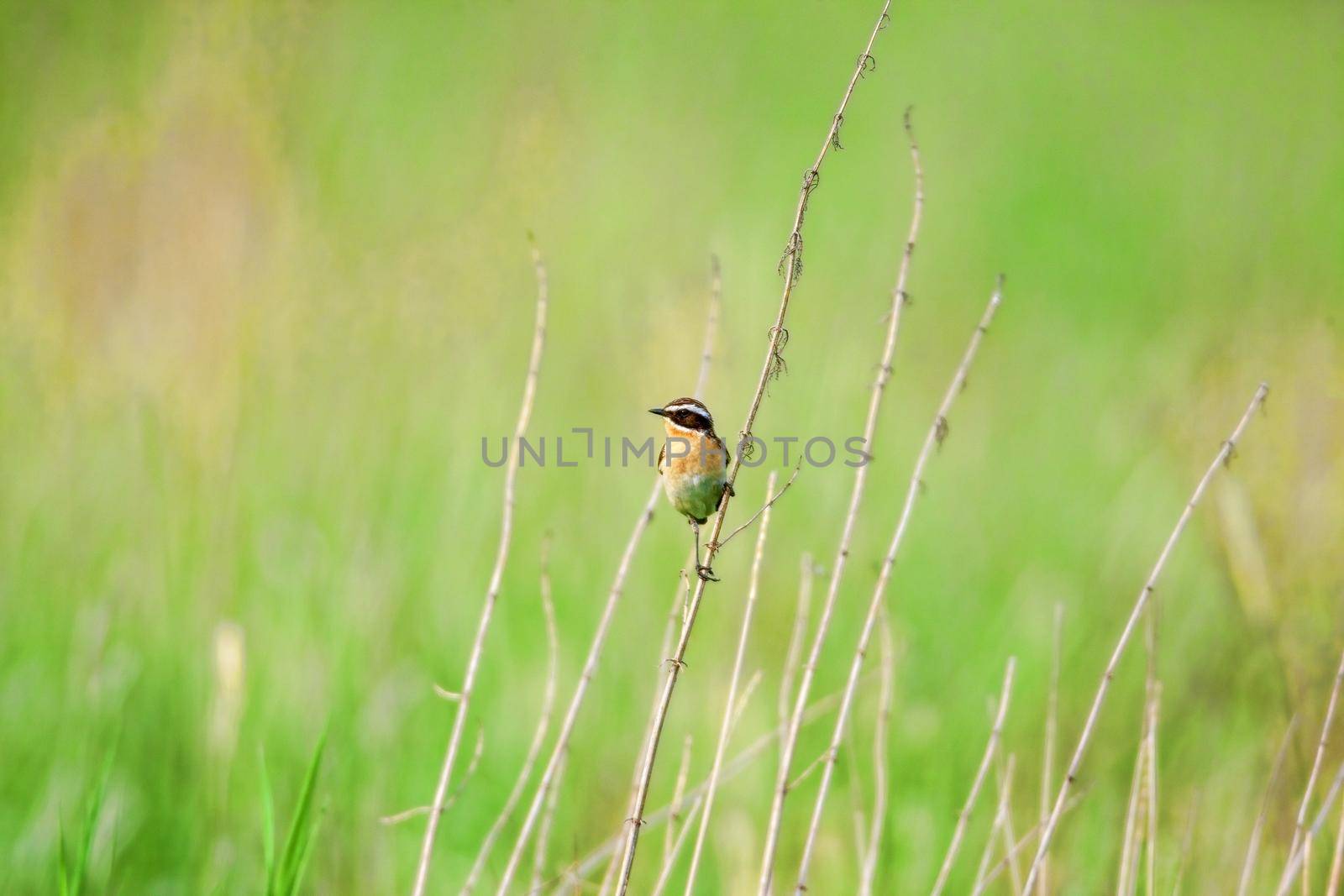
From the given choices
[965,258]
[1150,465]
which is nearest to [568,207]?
[965,258]

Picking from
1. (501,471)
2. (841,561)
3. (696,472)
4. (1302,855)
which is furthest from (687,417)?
(501,471)

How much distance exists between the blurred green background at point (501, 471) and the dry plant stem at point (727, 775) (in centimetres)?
21

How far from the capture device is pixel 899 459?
5652 mm

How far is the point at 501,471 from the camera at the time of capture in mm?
5223

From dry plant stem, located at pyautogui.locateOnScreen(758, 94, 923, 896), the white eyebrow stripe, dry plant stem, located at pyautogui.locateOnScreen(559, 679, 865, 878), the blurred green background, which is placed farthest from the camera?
the blurred green background

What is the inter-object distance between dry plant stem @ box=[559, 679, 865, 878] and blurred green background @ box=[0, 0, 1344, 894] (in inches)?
8.1

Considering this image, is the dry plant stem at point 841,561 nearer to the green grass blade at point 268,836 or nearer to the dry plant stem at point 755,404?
the dry plant stem at point 755,404

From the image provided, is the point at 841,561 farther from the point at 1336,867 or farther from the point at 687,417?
the point at 1336,867

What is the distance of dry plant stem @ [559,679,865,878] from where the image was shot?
277 cm

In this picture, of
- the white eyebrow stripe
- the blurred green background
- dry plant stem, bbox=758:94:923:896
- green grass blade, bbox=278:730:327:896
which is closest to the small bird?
the white eyebrow stripe

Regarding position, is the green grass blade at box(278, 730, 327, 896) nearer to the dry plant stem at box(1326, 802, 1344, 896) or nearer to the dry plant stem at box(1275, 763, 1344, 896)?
the dry plant stem at box(1275, 763, 1344, 896)

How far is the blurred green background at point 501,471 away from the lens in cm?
379

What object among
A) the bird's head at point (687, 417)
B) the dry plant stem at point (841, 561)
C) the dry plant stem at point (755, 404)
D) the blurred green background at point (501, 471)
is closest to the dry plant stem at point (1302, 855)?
the blurred green background at point (501, 471)

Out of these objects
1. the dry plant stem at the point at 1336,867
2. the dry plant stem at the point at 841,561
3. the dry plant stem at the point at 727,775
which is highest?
the dry plant stem at the point at 841,561
